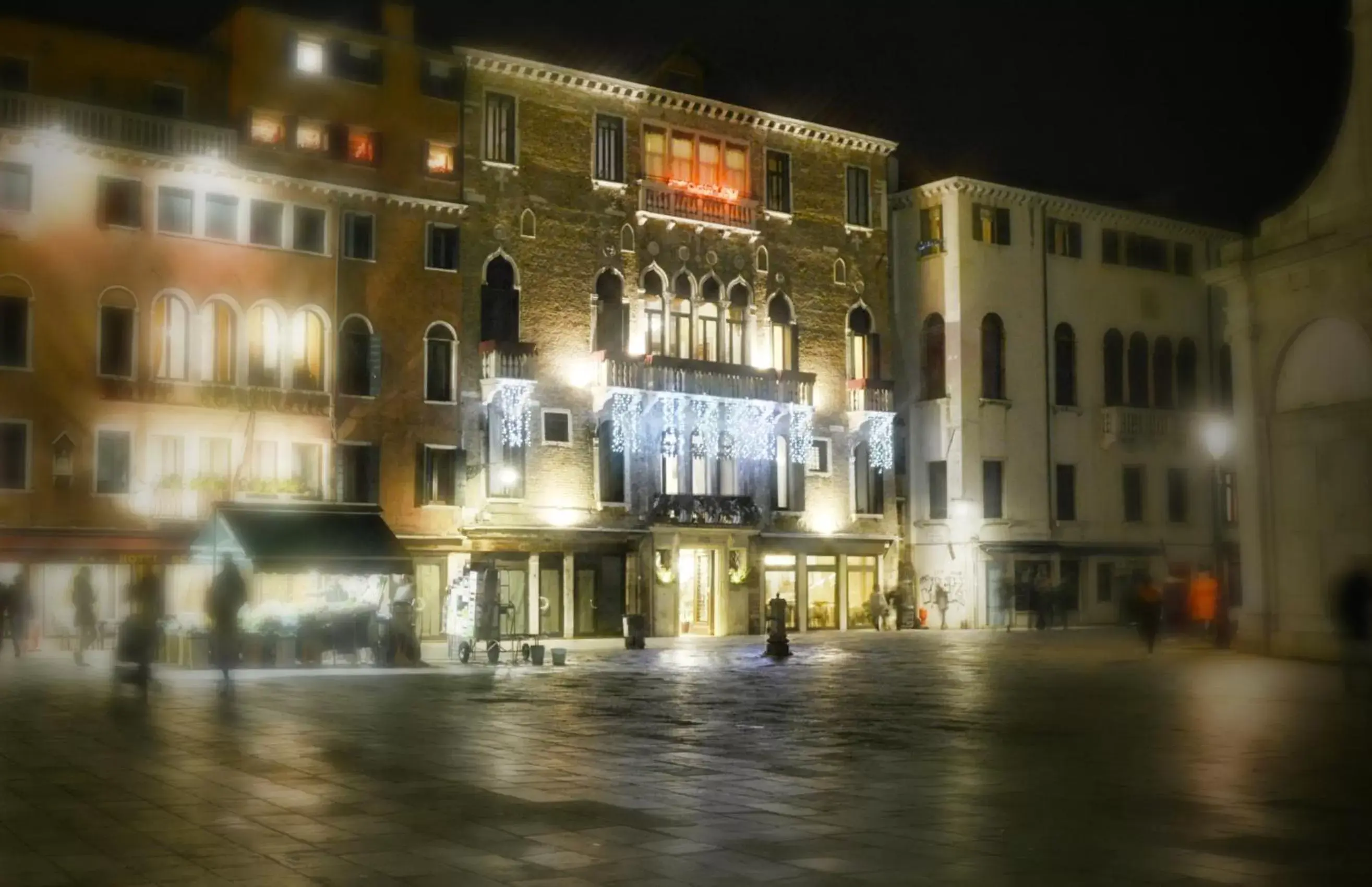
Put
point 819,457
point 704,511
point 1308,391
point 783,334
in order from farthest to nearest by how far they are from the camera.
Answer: point 819,457 < point 783,334 < point 704,511 < point 1308,391

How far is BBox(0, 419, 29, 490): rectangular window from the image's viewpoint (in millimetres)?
33938

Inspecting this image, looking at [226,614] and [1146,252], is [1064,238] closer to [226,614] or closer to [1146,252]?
[1146,252]

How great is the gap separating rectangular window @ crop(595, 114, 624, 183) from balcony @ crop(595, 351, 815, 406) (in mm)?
5402

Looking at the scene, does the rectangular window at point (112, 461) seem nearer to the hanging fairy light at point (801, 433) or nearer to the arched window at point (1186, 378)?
the hanging fairy light at point (801, 433)

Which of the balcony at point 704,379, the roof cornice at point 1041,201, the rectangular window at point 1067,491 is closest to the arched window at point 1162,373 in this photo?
the roof cornice at point 1041,201

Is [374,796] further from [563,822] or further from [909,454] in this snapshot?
[909,454]

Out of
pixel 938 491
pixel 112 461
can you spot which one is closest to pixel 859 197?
pixel 938 491

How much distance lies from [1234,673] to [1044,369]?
2738cm

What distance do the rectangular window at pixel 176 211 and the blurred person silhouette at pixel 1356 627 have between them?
27.3 metres

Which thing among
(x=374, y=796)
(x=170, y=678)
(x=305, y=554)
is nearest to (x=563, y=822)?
(x=374, y=796)

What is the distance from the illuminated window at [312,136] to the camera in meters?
38.6

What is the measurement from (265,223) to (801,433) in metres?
17.8

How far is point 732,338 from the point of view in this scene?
47.0 metres

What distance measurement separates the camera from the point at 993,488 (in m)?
50.5
